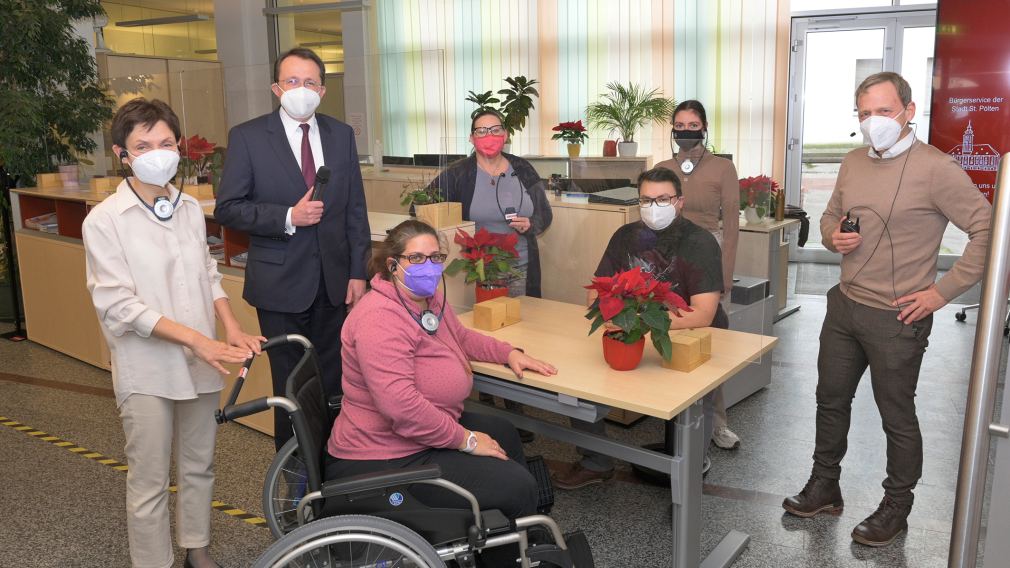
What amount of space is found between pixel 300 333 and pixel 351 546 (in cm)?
117

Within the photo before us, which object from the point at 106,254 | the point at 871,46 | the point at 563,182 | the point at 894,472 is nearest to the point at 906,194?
the point at 894,472

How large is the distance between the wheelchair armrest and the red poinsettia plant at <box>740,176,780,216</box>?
1570mm

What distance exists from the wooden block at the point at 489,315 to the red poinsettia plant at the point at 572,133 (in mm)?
2884

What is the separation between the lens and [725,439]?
12.2ft

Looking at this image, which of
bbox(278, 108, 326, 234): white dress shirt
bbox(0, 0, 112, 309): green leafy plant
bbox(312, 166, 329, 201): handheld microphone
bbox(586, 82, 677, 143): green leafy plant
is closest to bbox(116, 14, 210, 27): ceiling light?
bbox(0, 0, 112, 309): green leafy plant

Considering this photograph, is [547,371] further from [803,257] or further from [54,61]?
[803,257]

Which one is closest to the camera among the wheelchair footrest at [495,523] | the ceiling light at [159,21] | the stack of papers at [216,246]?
the wheelchair footrest at [495,523]

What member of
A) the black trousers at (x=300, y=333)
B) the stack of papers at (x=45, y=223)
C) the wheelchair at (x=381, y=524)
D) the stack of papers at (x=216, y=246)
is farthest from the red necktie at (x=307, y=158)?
the stack of papers at (x=45, y=223)

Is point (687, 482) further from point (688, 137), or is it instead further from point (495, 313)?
point (688, 137)

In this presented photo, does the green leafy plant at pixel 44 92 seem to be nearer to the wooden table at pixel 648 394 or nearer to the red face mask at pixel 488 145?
the red face mask at pixel 488 145

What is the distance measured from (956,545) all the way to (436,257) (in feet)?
4.96

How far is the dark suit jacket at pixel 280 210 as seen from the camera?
2.82 metres

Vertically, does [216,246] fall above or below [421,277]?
below

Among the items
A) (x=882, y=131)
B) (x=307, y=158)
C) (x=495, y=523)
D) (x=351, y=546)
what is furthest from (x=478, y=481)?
(x=882, y=131)
